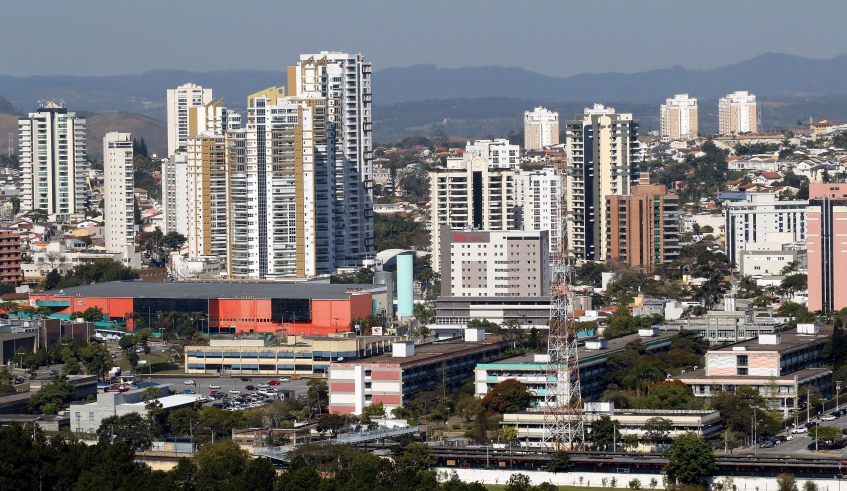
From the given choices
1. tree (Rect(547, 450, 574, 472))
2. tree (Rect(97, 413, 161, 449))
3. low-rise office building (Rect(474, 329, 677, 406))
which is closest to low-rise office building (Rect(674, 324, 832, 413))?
low-rise office building (Rect(474, 329, 677, 406))

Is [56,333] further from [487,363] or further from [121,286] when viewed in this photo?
[487,363]

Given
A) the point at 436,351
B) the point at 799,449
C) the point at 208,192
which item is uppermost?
the point at 208,192

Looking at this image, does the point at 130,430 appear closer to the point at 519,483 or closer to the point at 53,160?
the point at 519,483

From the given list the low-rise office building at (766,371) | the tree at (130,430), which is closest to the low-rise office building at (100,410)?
the tree at (130,430)

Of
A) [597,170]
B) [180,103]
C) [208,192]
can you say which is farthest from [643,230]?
[180,103]

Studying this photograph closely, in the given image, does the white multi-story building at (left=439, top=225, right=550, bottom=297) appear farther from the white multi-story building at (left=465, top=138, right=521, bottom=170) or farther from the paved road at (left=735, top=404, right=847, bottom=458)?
the white multi-story building at (left=465, top=138, right=521, bottom=170)

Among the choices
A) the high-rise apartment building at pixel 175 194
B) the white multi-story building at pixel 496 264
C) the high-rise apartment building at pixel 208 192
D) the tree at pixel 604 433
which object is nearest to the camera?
the tree at pixel 604 433

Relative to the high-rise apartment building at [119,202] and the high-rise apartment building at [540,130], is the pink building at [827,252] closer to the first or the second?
the high-rise apartment building at [119,202]
